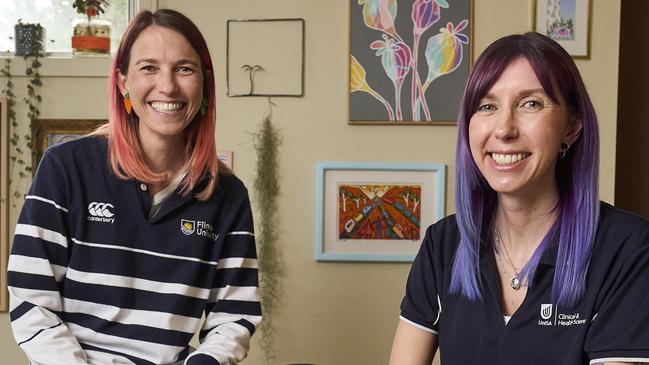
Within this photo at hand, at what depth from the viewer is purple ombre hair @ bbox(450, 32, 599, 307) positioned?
4.55ft

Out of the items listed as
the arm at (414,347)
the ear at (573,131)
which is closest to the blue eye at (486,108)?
the ear at (573,131)

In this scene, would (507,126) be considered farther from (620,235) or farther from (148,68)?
(148,68)

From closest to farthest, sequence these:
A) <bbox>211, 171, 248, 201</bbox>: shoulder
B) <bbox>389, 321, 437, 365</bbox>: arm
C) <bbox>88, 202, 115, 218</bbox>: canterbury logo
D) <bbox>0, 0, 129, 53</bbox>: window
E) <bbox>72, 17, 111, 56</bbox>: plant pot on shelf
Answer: <bbox>389, 321, 437, 365</bbox>: arm < <bbox>88, 202, 115, 218</bbox>: canterbury logo < <bbox>211, 171, 248, 201</bbox>: shoulder < <bbox>72, 17, 111, 56</bbox>: plant pot on shelf < <bbox>0, 0, 129, 53</bbox>: window

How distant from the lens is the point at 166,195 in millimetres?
1783

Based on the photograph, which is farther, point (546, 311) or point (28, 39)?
point (28, 39)

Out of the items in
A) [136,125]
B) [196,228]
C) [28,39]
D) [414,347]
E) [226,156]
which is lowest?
[414,347]

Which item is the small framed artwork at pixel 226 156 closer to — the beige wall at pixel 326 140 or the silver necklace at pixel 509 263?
the beige wall at pixel 326 140

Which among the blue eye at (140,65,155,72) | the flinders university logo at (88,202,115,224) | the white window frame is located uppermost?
the white window frame

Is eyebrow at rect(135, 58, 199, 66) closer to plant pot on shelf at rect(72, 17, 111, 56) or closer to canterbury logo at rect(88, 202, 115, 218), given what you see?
canterbury logo at rect(88, 202, 115, 218)

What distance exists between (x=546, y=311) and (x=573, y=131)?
361 mm

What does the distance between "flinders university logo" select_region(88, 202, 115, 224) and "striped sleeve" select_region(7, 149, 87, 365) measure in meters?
0.06

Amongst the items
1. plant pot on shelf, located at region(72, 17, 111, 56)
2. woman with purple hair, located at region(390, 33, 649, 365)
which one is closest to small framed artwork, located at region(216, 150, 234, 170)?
plant pot on shelf, located at region(72, 17, 111, 56)

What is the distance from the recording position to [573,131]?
143 cm

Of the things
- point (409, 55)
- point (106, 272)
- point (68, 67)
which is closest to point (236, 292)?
point (106, 272)
